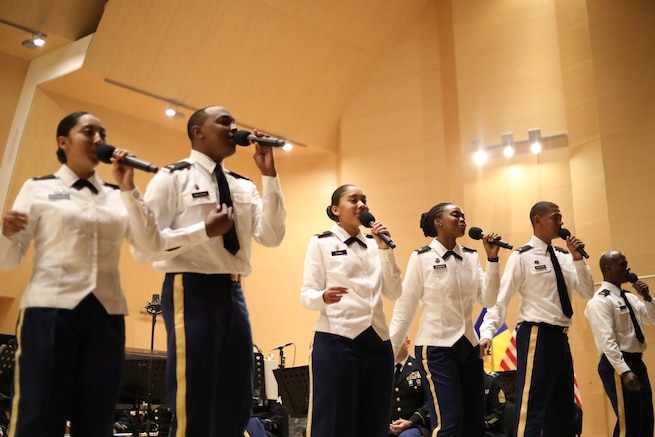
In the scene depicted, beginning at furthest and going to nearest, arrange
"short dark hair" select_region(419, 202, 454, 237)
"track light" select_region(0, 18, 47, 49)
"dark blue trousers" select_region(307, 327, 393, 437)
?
"track light" select_region(0, 18, 47, 49) < "short dark hair" select_region(419, 202, 454, 237) < "dark blue trousers" select_region(307, 327, 393, 437)

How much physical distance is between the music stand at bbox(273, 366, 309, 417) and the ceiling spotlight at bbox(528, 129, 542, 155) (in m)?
4.96

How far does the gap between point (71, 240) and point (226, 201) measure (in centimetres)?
66

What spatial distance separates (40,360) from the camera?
2674mm

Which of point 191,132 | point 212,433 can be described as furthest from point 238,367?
point 191,132

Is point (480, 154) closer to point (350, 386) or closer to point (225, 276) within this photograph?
point (350, 386)

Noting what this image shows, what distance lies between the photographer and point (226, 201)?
3.09 metres

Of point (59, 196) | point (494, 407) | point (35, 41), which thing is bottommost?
point (494, 407)

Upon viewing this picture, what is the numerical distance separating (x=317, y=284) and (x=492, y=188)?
5.91 metres

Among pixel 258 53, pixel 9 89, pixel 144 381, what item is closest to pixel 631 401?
pixel 144 381

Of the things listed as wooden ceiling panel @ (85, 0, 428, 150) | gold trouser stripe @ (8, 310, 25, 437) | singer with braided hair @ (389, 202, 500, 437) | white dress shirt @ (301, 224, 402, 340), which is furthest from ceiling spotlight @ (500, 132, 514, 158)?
gold trouser stripe @ (8, 310, 25, 437)

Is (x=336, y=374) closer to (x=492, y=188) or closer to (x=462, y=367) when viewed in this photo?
(x=462, y=367)

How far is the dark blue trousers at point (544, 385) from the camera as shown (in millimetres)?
4812

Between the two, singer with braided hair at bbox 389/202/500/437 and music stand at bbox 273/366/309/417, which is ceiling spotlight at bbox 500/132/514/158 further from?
music stand at bbox 273/366/309/417

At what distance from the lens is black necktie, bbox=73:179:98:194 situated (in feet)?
9.65
